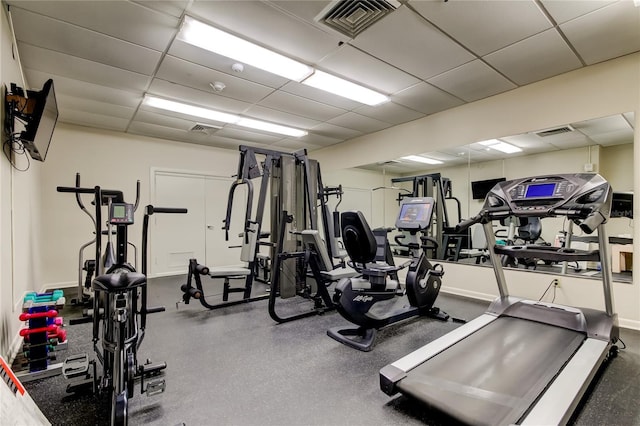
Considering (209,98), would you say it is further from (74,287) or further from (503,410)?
(503,410)

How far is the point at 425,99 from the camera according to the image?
162 inches

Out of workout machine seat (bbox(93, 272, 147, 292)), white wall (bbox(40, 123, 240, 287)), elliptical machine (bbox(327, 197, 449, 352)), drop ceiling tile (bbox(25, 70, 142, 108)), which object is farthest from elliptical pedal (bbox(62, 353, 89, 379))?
white wall (bbox(40, 123, 240, 287))

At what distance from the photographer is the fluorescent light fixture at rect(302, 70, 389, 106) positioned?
11.4ft

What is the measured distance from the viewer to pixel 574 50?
290 cm

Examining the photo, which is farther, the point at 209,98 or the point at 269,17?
the point at 209,98

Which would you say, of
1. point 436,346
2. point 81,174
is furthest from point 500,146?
point 81,174

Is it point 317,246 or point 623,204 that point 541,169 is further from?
point 317,246

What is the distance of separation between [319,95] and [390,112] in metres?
1.27

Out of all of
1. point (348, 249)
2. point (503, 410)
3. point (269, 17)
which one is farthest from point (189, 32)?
point (503, 410)

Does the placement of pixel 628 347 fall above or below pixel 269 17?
below

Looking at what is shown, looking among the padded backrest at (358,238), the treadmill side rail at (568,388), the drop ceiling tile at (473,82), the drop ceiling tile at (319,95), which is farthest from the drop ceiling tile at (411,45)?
the treadmill side rail at (568,388)

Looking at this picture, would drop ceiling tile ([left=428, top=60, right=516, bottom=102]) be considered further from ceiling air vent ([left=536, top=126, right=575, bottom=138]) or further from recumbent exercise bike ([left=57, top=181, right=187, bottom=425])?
recumbent exercise bike ([left=57, top=181, right=187, bottom=425])

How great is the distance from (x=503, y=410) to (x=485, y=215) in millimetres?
1583

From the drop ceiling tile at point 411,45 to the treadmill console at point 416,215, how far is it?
145 cm
